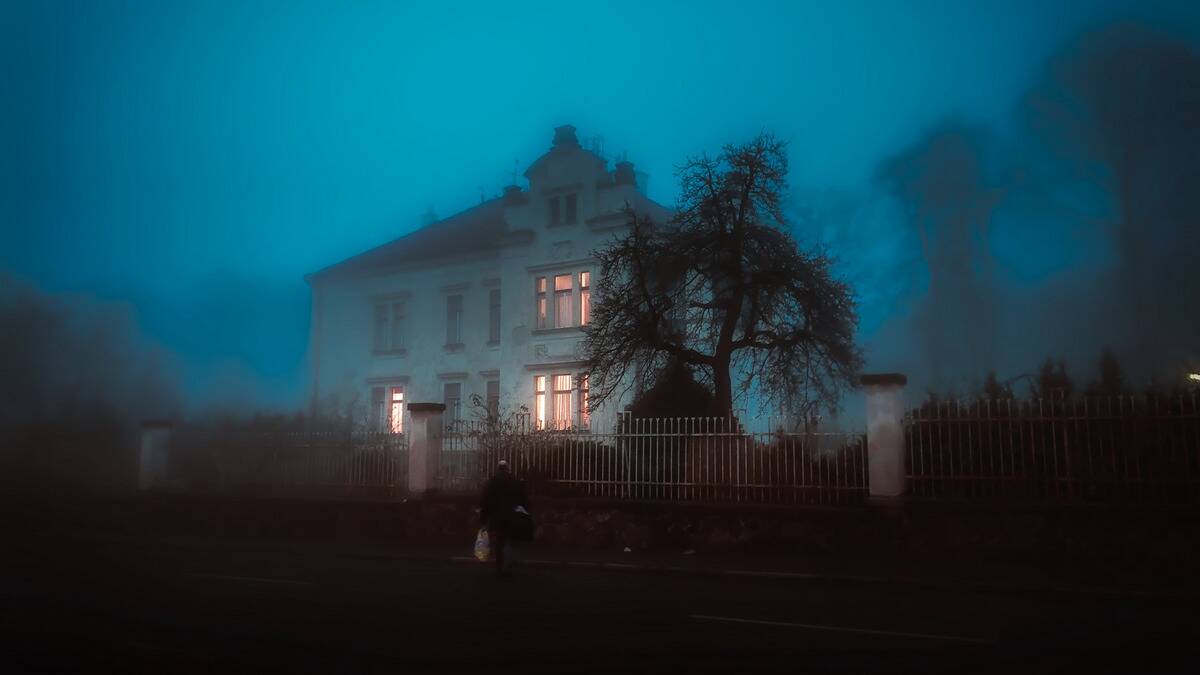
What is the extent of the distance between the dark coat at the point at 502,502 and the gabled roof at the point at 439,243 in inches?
867

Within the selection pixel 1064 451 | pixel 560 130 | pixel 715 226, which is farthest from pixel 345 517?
pixel 560 130

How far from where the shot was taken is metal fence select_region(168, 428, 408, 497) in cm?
1916

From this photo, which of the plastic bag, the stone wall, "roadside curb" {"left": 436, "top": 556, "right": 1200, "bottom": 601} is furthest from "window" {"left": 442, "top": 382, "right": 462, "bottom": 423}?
"roadside curb" {"left": 436, "top": 556, "right": 1200, "bottom": 601}

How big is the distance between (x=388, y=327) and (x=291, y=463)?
17.5m

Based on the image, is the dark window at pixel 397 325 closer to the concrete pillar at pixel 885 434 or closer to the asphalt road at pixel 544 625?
the asphalt road at pixel 544 625

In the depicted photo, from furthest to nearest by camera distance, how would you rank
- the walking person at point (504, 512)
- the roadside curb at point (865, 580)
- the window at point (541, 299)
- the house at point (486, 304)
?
1. the window at point (541, 299)
2. the house at point (486, 304)
3. the walking person at point (504, 512)
4. the roadside curb at point (865, 580)

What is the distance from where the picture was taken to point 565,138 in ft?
111

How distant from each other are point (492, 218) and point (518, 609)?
30.9m

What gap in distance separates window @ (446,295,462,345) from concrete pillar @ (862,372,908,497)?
2333cm

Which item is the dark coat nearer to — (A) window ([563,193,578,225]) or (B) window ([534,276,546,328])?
(B) window ([534,276,546,328])

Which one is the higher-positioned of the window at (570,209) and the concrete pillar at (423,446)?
the window at (570,209)

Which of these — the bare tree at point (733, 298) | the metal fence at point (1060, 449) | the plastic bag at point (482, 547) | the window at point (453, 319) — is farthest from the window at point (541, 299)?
the metal fence at point (1060, 449)

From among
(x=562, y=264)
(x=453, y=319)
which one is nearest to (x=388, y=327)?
(x=453, y=319)

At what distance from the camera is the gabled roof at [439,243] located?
1420 inches
